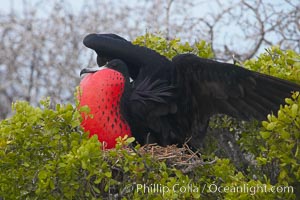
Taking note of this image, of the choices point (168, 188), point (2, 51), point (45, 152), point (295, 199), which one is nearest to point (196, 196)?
point (168, 188)

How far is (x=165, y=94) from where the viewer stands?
344cm

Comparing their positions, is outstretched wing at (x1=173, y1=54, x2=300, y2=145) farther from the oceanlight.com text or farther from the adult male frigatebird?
the oceanlight.com text

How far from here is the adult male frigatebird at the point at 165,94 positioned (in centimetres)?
334

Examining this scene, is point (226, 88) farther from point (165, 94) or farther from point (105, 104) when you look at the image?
point (105, 104)

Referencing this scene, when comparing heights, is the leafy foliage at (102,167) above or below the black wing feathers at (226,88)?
below

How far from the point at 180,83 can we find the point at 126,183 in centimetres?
89

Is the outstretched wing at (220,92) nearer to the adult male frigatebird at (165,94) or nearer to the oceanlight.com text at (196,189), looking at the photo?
the adult male frigatebird at (165,94)

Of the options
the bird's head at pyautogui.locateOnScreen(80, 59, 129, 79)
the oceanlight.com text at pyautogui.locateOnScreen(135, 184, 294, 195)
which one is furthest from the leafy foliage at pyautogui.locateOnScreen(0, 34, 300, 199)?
the bird's head at pyautogui.locateOnScreen(80, 59, 129, 79)

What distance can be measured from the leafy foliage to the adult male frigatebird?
0.44 meters

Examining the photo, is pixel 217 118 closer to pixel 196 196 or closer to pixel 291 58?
pixel 291 58

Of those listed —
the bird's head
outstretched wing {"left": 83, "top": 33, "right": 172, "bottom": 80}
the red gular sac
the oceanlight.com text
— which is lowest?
the oceanlight.com text

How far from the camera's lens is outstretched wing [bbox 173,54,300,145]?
334cm

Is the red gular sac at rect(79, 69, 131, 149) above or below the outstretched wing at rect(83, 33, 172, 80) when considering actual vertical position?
below

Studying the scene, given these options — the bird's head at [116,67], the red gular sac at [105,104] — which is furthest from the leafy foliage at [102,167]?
the bird's head at [116,67]
